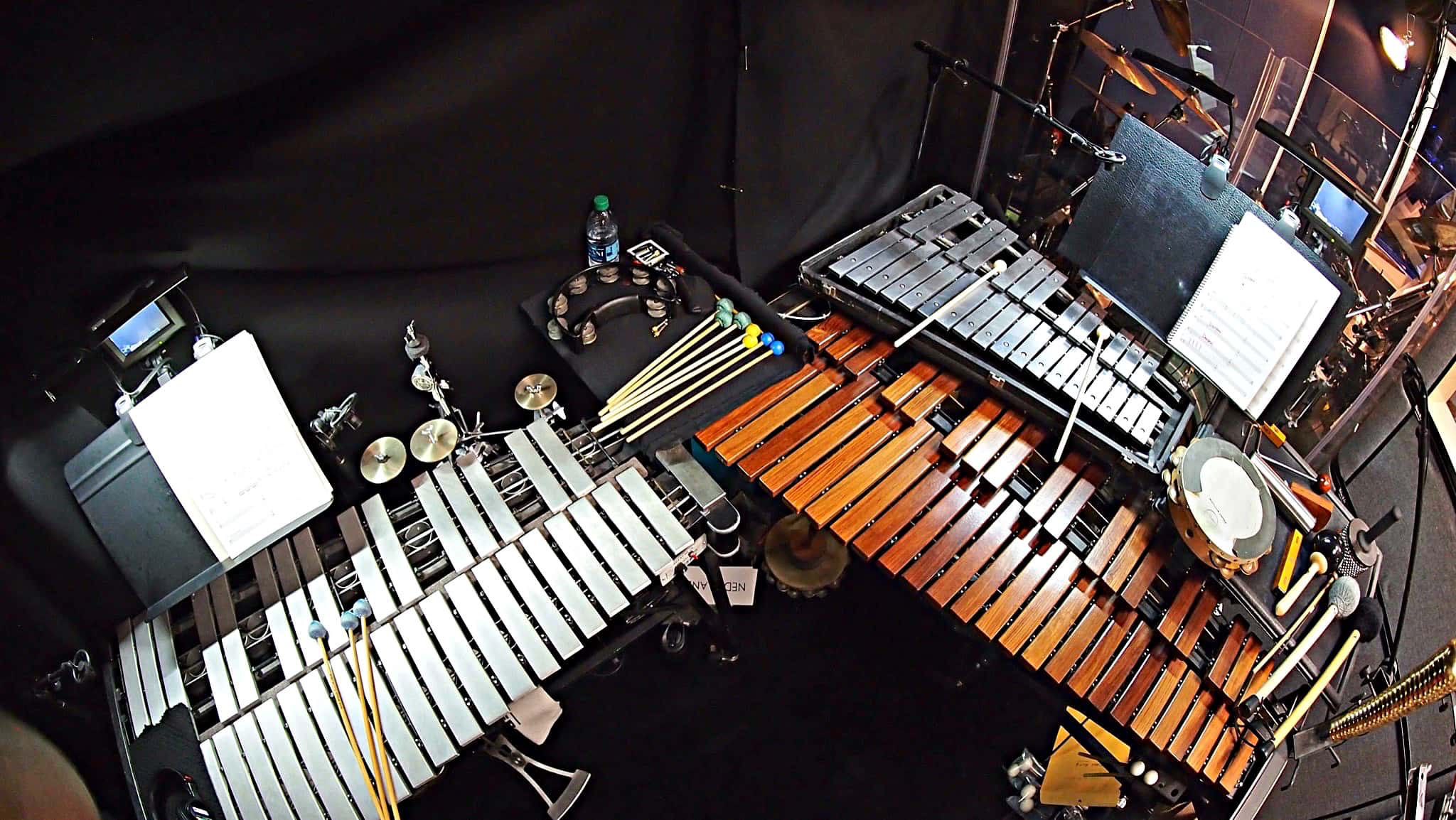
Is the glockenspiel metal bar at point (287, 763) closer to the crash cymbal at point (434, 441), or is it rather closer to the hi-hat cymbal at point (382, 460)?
the hi-hat cymbal at point (382, 460)

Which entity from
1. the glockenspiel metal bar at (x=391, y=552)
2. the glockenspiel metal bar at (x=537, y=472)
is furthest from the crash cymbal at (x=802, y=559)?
the glockenspiel metal bar at (x=391, y=552)

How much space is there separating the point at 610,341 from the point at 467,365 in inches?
21.3

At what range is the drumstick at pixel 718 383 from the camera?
128 inches

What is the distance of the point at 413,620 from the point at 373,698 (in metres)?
0.26

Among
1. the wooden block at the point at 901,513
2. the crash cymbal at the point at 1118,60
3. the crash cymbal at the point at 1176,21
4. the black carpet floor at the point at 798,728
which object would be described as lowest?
the black carpet floor at the point at 798,728

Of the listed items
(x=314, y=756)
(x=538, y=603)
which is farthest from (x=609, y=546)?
(x=314, y=756)

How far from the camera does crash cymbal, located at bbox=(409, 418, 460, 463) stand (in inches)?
127

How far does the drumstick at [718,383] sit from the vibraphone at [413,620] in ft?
0.41

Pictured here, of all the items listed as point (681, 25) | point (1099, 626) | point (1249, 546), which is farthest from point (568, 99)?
point (1249, 546)

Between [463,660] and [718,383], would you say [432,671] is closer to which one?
[463,660]

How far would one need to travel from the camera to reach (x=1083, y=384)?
3.33 meters

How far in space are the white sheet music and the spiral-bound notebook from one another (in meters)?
2.98

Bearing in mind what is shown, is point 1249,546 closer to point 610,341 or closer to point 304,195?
point 610,341

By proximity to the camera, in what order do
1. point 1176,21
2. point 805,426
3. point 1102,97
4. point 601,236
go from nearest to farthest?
point 805,426, point 1176,21, point 601,236, point 1102,97
